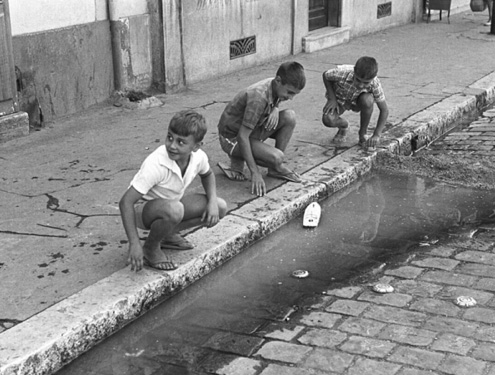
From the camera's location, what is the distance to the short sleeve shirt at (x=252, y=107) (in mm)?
5863

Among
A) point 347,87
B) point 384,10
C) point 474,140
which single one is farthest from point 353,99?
point 384,10

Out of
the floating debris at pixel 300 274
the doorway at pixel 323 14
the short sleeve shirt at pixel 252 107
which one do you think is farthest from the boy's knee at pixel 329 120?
the doorway at pixel 323 14

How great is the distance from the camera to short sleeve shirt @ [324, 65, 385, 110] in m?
6.83

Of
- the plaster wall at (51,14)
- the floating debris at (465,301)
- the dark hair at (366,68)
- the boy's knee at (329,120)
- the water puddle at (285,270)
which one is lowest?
the water puddle at (285,270)

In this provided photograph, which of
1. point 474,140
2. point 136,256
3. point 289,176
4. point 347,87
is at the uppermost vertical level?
point 347,87

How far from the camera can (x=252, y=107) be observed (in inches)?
231

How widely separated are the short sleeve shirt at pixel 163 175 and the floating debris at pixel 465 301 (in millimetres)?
1538

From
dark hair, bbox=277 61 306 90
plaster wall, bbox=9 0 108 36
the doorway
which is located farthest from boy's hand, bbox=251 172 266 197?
the doorway

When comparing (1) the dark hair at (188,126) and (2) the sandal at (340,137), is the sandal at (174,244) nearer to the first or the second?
(1) the dark hair at (188,126)

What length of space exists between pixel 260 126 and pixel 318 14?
6.46 meters

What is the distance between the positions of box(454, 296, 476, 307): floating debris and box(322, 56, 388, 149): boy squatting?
2.47 metres

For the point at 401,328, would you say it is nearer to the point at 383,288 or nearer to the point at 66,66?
the point at 383,288

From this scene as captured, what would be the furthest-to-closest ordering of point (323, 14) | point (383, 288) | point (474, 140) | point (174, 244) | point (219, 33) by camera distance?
point (323, 14)
point (219, 33)
point (474, 140)
point (174, 244)
point (383, 288)

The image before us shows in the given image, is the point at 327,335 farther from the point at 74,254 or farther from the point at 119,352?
the point at 74,254
